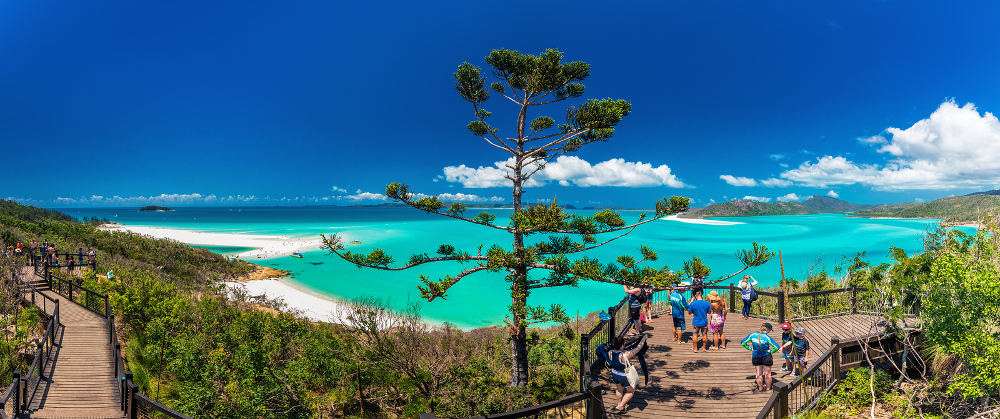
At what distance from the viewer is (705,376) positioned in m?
8.03

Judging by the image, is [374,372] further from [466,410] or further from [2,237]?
[2,237]

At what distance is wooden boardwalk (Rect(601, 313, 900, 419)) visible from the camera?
276 inches

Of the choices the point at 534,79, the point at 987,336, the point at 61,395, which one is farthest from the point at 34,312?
the point at 987,336

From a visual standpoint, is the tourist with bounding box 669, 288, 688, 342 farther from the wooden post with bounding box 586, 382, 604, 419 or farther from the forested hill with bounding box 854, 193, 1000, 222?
the forested hill with bounding box 854, 193, 1000, 222

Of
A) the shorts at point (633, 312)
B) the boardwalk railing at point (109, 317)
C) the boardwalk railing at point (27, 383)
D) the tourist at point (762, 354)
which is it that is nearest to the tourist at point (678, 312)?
the shorts at point (633, 312)

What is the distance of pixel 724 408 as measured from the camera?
7008 millimetres

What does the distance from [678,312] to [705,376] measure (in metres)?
1.86

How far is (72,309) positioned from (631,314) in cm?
1844

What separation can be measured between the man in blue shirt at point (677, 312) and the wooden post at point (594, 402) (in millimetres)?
4434

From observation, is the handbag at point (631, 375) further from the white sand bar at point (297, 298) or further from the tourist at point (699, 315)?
the white sand bar at point (297, 298)

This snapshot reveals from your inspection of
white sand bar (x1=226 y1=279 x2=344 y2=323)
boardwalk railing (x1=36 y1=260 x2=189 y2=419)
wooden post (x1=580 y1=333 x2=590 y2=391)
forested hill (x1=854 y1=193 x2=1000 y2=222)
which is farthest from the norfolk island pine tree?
white sand bar (x1=226 y1=279 x2=344 y2=323)

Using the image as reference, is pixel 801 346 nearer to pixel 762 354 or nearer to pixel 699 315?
pixel 762 354

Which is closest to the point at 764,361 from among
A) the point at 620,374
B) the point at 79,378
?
the point at 620,374

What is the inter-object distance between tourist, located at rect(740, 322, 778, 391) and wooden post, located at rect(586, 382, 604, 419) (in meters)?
3.27
